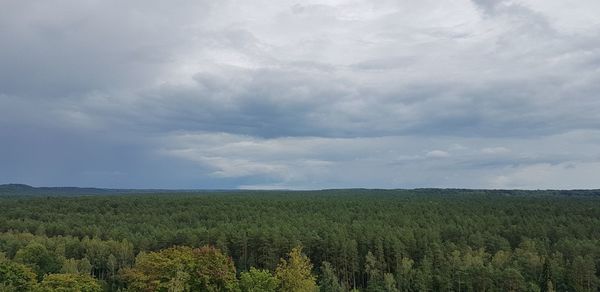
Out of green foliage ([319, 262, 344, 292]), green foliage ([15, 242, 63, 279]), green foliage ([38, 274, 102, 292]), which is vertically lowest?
green foliage ([319, 262, 344, 292])

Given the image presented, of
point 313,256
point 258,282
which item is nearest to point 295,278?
point 258,282

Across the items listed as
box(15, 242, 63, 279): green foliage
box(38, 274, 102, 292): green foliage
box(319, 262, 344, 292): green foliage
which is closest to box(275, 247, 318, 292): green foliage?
box(319, 262, 344, 292): green foliage

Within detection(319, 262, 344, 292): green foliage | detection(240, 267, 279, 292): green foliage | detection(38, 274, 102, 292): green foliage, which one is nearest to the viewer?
detection(38, 274, 102, 292): green foliage

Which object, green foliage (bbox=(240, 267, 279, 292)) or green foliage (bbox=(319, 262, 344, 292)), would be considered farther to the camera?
green foliage (bbox=(319, 262, 344, 292))

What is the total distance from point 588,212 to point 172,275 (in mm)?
146337

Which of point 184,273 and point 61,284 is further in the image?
point 184,273

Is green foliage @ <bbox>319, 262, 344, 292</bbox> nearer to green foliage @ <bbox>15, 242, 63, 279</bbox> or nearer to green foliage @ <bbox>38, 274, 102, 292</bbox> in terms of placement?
green foliage @ <bbox>38, 274, 102, 292</bbox>

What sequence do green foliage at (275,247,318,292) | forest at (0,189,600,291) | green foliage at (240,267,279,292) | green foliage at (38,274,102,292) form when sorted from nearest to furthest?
green foliage at (38,274,102,292) → green foliage at (240,267,279,292) → forest at (0,189,600,291) → green foliage at (275,247,318,292)

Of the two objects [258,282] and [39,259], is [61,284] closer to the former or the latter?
[258,282]

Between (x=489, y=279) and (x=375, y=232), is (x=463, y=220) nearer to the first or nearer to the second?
(x=375, y=232)

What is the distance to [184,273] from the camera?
63375 mm

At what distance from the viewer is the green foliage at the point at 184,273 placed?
6225cm

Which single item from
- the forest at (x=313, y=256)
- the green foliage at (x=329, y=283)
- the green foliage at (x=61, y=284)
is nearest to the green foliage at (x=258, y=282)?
the forest at (x=313, y=256)

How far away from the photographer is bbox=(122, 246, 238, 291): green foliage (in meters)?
62.2
